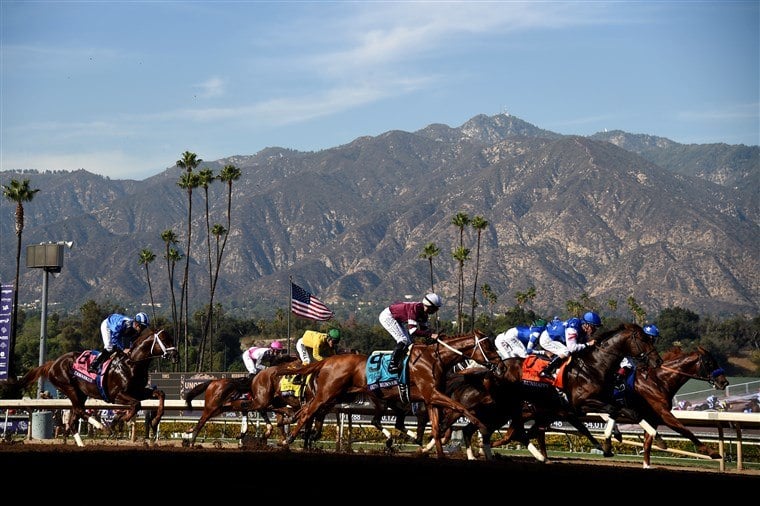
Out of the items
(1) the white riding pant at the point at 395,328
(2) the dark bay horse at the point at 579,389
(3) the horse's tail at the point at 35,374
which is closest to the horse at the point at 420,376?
(1) the white riding pant at the point at 395,328

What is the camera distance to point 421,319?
18281 mm

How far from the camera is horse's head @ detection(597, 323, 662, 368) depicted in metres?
18.3

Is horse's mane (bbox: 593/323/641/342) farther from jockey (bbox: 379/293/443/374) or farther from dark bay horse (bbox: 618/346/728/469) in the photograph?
jockey (bbox: 379/293/443/374)

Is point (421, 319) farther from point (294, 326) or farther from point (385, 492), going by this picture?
point (294, 326)

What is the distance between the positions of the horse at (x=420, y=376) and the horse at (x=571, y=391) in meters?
0.77

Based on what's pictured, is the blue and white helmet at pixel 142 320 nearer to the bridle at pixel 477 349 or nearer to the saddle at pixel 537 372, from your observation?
the bridle at pixel 477 349

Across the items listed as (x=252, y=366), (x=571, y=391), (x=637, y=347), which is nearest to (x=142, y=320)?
(x=252, y=366)

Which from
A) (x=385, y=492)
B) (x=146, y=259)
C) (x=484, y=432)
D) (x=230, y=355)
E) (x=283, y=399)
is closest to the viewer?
(x=385, y=492)

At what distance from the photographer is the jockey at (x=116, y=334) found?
21.0 m

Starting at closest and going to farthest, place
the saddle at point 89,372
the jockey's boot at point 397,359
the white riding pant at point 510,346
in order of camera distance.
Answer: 1. the jockey's boot at point 397,359
2. the white riding pant at point 510,346
3. the saddle at point 89,372

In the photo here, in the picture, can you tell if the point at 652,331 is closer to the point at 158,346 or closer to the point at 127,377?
the point at 158,346

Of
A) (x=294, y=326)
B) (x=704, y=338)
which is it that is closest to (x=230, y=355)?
(x=294, y=326)

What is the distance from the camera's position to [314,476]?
12.3 meters

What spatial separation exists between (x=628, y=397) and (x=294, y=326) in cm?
14796
